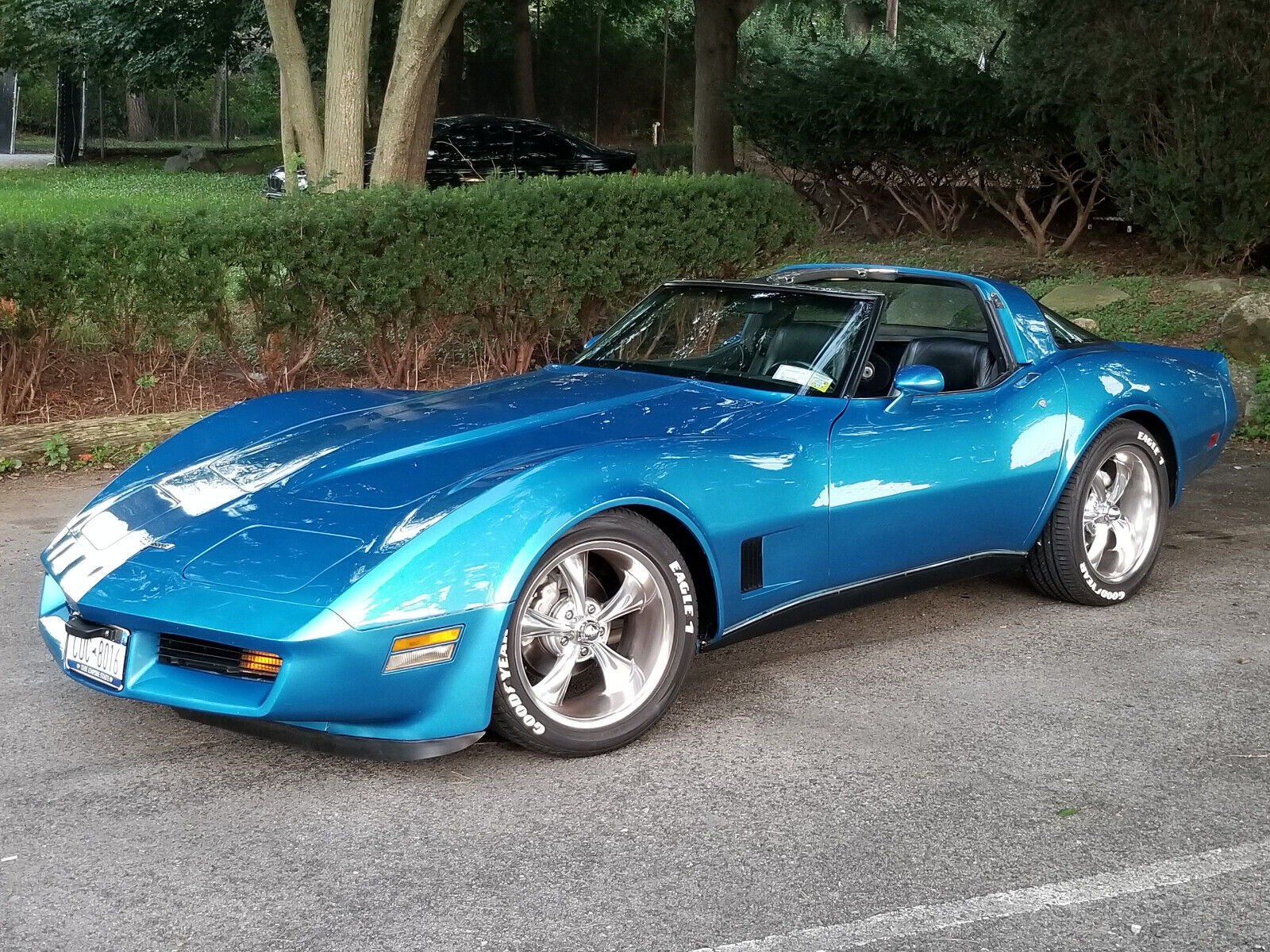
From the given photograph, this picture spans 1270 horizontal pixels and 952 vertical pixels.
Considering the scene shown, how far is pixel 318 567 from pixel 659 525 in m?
1.04

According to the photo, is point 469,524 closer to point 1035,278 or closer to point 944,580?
point 944,580

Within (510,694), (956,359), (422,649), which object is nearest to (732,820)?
(510,694)

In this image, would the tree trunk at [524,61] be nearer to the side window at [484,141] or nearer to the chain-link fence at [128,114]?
the side window at [484,141]

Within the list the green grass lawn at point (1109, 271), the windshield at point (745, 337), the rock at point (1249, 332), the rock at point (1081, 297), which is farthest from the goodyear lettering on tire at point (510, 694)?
the rock at point (1081, 297)

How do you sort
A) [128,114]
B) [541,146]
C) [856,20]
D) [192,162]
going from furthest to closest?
[856,20] → [128,114] → [192,162] → [541,146]

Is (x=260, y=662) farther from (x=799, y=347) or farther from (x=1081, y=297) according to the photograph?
(x=1081, y=297)

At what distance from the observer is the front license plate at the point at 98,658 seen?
3.66 meters

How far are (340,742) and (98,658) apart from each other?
721 millimetres

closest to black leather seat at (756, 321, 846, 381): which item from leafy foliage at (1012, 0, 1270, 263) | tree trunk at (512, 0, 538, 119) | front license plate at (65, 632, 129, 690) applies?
front license plate at (65, 632, 129, 690)

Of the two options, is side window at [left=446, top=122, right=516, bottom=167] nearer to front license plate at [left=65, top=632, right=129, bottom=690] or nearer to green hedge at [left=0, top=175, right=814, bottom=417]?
green hedge at [left=0, top=175, right=814, bottom=417]

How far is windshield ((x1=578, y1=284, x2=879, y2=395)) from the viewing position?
485 cm

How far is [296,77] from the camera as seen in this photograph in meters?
10.9

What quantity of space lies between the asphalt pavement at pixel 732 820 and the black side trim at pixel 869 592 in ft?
0.76

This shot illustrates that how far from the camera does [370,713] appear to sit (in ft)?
11.6
